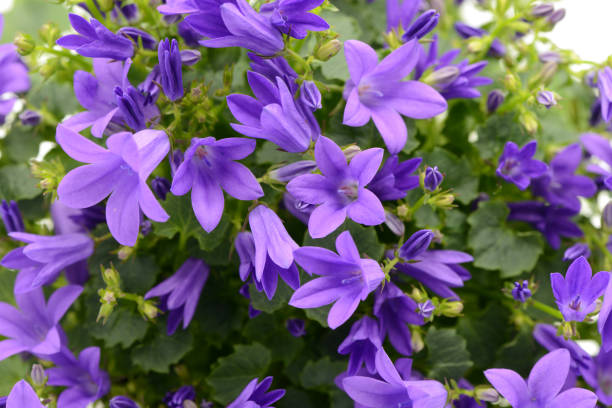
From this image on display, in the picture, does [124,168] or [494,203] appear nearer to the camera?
[124,168]

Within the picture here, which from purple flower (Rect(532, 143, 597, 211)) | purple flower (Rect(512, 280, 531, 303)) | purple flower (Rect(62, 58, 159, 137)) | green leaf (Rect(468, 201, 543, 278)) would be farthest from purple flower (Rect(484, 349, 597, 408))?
purple flower (Rect(62, 58, 159, 137))

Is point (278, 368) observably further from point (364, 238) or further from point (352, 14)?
point (352, 14)

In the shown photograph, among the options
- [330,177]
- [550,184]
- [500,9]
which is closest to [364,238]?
[330,177]

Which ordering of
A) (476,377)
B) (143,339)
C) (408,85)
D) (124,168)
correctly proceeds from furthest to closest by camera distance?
1. (476,377)
2. (143,339)
3. (408,85)
4. (124,168)

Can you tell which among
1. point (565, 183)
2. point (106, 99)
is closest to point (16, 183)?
point (106, 99)

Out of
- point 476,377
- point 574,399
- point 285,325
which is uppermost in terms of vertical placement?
point 574,399
